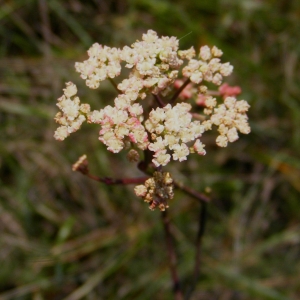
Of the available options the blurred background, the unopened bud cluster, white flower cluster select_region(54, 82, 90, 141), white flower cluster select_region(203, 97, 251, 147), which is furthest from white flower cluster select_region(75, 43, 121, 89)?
the blurred background

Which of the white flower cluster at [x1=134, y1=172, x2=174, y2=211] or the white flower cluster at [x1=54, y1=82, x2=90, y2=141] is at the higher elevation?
the white flower cluster at [x1=54, y1=82, x2=90, y2=141]

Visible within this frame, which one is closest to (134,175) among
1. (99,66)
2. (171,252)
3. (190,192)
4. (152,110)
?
(171,252)

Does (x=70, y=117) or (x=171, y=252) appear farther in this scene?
(x=171, y=252)

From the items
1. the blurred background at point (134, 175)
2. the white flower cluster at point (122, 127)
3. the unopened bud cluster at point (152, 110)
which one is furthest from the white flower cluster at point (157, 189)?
the blurred background at point (134, 175)

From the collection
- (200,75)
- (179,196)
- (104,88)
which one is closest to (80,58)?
(104,88)

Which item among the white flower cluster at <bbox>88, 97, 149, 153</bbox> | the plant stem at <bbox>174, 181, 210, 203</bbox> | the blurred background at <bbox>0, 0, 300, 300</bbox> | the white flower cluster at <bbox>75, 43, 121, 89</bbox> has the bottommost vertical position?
the plant stem at <bbox>174, 181, 210, 203</bbox>

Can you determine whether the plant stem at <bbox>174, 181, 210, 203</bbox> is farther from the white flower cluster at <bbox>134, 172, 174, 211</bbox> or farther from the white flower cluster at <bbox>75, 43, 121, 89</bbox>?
the white flower cluster at <bbox>75, 43, 121, 89</bbox>

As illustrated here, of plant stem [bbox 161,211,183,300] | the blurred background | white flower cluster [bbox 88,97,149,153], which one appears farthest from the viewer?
the blurred background

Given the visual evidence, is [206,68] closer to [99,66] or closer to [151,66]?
[151,66]
